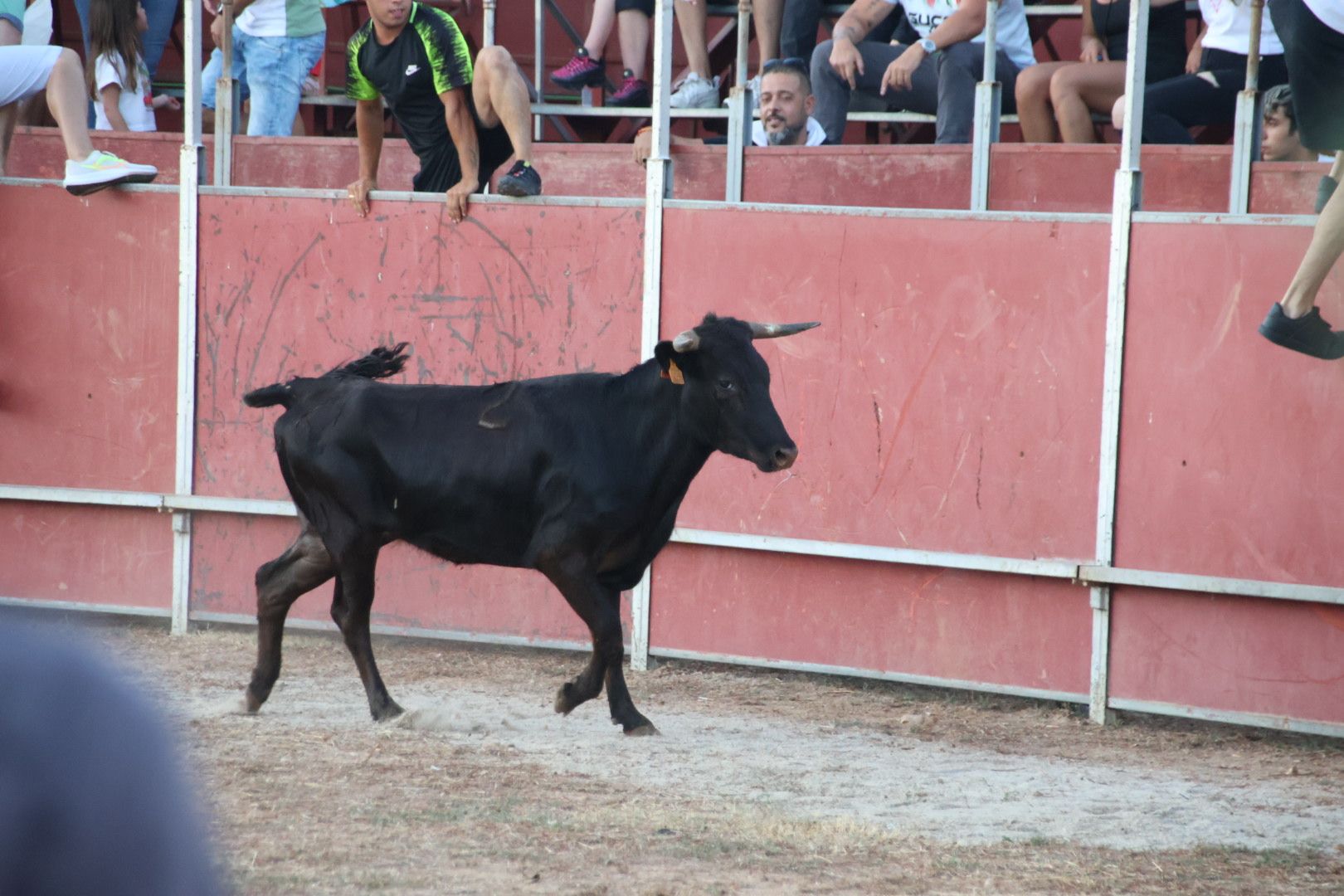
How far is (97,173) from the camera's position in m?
8.72

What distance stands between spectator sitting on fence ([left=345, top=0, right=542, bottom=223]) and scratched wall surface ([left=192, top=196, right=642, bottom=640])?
0.23 metres

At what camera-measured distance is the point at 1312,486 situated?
6828mm

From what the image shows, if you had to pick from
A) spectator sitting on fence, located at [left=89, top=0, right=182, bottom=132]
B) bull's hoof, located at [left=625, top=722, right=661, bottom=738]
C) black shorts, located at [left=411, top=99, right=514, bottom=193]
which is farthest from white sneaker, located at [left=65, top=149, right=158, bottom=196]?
bull's hoof, located at [left=625, top=722, right=661, bottom=738]

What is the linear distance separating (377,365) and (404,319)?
3.96ft

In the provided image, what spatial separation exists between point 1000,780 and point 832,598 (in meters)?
1.79

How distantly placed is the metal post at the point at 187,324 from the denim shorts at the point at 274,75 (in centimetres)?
170

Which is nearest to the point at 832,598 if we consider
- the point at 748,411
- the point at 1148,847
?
the point at 748,411

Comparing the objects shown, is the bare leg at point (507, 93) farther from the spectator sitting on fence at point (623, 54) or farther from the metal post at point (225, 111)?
the spectator sitting on fence at point (623, 54)

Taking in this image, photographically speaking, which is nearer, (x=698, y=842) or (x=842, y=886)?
(x=842, y=886)

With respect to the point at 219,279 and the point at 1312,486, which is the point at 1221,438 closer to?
the point at 1312,486

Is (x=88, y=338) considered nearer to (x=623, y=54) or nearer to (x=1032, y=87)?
(x=623, y=54)

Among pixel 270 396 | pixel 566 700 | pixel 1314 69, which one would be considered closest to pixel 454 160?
pixel 270 396

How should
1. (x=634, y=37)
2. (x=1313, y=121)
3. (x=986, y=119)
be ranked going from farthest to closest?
(x=634, y=37) → (x=986, y=119) → (x=1313, y=121)

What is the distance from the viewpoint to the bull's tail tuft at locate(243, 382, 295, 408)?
6984mm
